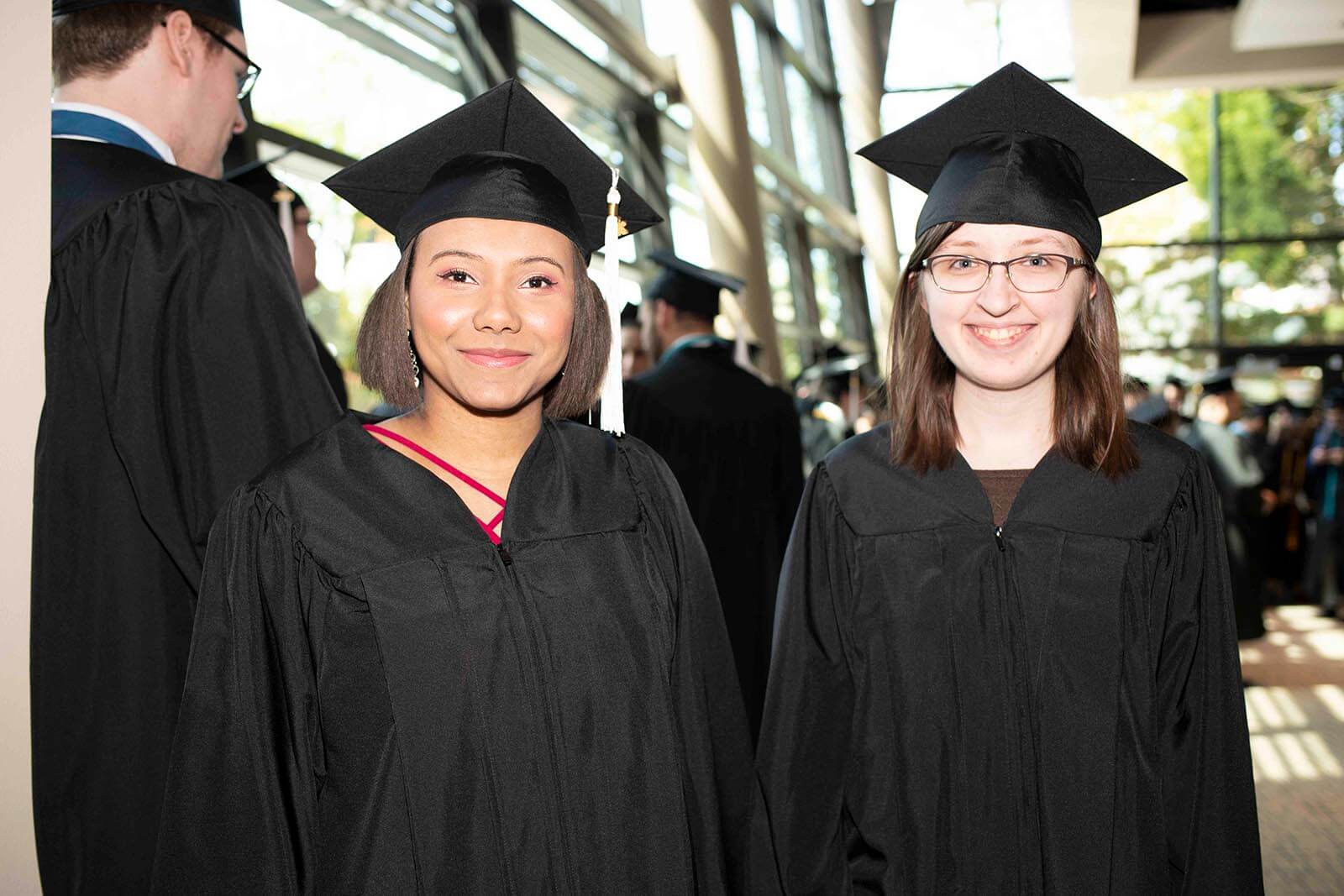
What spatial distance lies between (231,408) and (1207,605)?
63.9 inches

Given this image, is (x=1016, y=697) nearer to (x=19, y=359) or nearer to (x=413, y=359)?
(x=413, y=359)

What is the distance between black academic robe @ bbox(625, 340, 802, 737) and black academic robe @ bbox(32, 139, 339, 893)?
8.53 ft

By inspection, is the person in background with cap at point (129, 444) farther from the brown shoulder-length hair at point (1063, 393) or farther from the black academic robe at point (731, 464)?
the black academic robe at point (731, 464)

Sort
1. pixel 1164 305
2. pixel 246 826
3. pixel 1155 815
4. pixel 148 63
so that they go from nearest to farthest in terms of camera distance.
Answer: pixel 246 826 < pixel 1155 815 < pixel 148 63 < pixel 1164 305

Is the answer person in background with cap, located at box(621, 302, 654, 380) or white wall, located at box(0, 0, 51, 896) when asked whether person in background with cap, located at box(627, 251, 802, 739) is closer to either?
person in background with cap, located at box(621, 302, 654, 380)

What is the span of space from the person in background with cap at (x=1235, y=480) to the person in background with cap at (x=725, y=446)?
4.67 m


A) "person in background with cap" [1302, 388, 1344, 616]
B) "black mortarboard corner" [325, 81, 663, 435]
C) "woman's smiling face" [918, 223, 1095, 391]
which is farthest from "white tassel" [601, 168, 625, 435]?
"person in background with cap" [1302, 388, 1344, 616]

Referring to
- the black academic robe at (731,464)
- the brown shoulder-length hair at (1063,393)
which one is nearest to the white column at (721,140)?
the black academic robe at (731,464)

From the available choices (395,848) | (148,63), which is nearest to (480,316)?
(395,848)

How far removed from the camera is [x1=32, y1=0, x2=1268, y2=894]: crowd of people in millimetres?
1644

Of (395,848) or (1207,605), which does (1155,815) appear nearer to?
(1207,605)

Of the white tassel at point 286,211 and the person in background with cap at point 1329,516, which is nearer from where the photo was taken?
the white tassel at point 286,211

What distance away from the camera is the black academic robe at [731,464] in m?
4.56

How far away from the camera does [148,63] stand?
83.3 inches
